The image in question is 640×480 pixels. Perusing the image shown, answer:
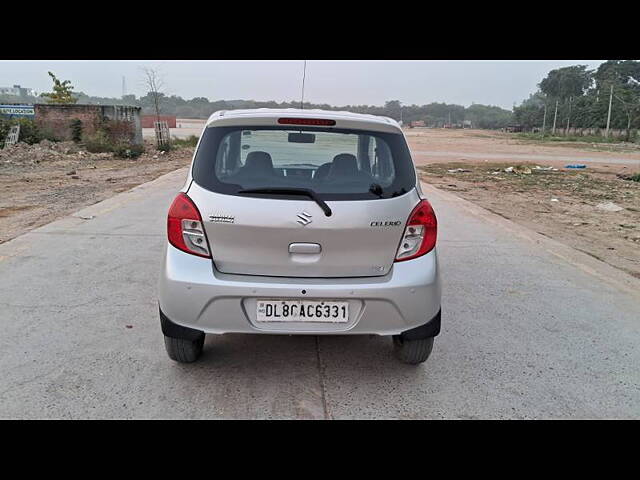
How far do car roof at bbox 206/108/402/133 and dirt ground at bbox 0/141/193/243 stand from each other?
4890 mm

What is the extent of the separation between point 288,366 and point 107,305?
1866mm

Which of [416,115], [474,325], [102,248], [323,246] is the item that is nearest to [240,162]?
[323,246]

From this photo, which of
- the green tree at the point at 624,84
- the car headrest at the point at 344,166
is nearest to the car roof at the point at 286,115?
the car headrest at the point at 344,166

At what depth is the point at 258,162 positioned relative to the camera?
3.17 meters

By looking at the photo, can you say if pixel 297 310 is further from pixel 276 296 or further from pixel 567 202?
pixel 567 202

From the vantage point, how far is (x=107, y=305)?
13.9 ft

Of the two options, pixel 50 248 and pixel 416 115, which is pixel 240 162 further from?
pixel 416 115

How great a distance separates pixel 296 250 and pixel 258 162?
0.73 meters

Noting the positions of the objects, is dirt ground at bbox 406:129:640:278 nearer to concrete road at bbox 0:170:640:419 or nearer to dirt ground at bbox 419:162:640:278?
dirt ground at bbox 419:162:640:278

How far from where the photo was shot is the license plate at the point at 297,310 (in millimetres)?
2771

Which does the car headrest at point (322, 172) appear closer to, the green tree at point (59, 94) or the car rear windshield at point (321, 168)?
the car rear windshield at point (321, 168)

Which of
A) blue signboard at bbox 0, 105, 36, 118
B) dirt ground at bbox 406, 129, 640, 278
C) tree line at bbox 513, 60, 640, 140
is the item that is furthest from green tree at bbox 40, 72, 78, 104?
tree line at bbox 513, 60, 640, 140

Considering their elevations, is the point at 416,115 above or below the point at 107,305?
above

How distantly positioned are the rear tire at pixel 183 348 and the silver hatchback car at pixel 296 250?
0.50 ft
